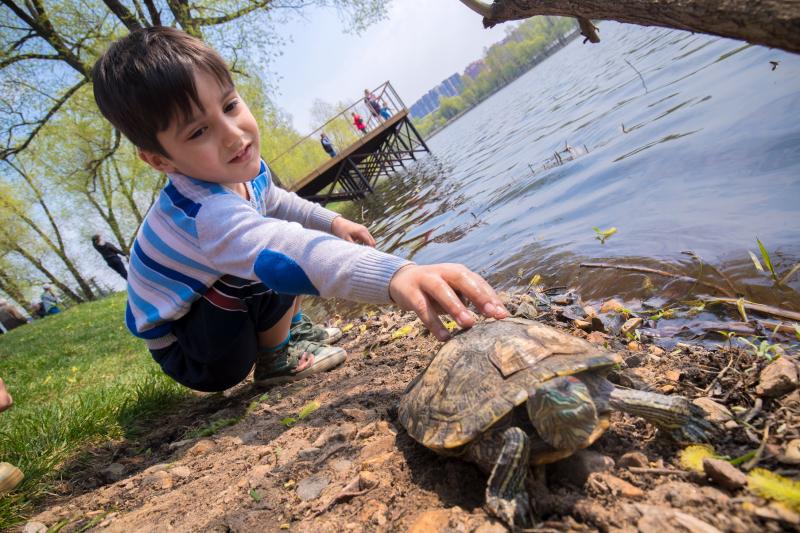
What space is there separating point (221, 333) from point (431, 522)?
1976 mm

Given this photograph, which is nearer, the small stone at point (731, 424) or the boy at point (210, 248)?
the small stone at point (731, 424)

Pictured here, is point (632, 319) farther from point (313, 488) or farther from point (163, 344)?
point (163, 344)

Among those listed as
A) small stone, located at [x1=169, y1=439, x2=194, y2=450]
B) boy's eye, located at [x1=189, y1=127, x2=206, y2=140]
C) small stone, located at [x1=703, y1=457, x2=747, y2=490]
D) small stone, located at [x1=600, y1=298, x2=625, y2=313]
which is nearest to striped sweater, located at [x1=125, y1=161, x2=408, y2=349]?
boy's eye, located at [x1=189, y1=127, x2=206, y2=140]

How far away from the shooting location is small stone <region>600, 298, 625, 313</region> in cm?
329

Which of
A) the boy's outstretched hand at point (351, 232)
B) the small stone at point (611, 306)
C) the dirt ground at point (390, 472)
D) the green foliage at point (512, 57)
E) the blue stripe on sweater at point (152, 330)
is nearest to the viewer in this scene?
the dirt ground at point (390, 472)

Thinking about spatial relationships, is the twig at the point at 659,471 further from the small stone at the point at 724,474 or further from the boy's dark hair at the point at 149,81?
the boy's dark hair at the point at 149,81

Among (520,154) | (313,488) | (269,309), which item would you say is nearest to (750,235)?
(313,488)

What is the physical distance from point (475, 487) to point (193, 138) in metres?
2.47

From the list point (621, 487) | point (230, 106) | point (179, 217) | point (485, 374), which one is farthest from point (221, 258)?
point (621, 487)

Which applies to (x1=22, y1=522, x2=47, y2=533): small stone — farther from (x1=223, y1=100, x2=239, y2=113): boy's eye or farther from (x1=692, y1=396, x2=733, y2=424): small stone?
(x1=692, y1=396, x2=733, y2=424): small stone

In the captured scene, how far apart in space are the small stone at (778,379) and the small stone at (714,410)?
175 millimetres

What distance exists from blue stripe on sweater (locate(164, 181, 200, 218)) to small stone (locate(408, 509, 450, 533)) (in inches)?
80.9

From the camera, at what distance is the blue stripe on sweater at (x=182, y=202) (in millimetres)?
2547

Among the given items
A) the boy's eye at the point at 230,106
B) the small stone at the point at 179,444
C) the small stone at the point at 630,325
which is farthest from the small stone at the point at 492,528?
the boy's eye at the point at 230,106
